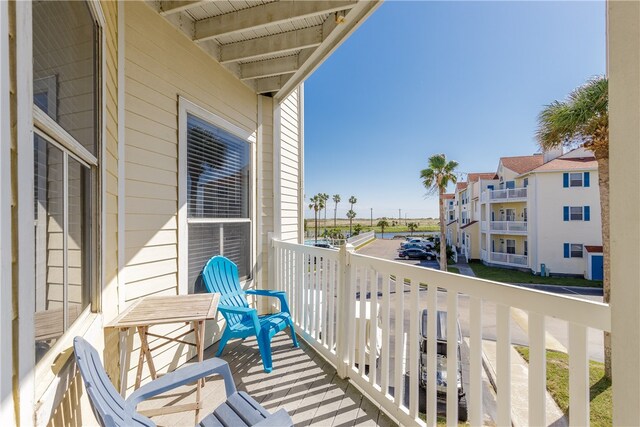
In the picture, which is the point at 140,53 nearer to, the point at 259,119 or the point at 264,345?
the point at 259,119

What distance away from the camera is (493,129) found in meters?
17.1

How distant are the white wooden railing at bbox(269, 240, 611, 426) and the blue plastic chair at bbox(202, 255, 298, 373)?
0.43 m

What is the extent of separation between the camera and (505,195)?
63.3ft

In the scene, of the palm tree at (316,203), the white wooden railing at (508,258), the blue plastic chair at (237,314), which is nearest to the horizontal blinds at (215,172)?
the blue plastic chair at (237,314)

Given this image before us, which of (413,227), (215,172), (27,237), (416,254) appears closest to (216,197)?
(215,172)

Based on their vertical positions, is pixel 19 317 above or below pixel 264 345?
above

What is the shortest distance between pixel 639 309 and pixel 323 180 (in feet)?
108

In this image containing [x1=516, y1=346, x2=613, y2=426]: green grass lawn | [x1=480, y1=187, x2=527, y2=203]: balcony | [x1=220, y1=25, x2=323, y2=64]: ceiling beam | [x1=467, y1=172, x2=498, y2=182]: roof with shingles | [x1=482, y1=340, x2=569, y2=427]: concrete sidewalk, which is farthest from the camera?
[x1=467, y1=172, x2=498, y2=182]: roof with shingles

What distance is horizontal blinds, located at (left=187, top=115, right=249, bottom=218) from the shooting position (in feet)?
9.92

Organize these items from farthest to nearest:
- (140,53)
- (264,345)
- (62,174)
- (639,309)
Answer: (264,345)
(140,53)
(62,174)
(639,309)

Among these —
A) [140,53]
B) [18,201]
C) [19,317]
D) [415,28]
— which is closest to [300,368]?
[19,317]

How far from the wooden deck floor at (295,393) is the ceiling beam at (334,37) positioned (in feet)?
10.3

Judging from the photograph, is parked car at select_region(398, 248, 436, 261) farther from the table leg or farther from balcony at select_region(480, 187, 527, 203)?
the table leg

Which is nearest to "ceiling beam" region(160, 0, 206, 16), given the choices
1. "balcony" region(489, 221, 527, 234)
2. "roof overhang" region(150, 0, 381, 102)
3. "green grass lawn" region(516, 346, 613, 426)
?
"roof overhang" region(150, 0, 381, 102)
